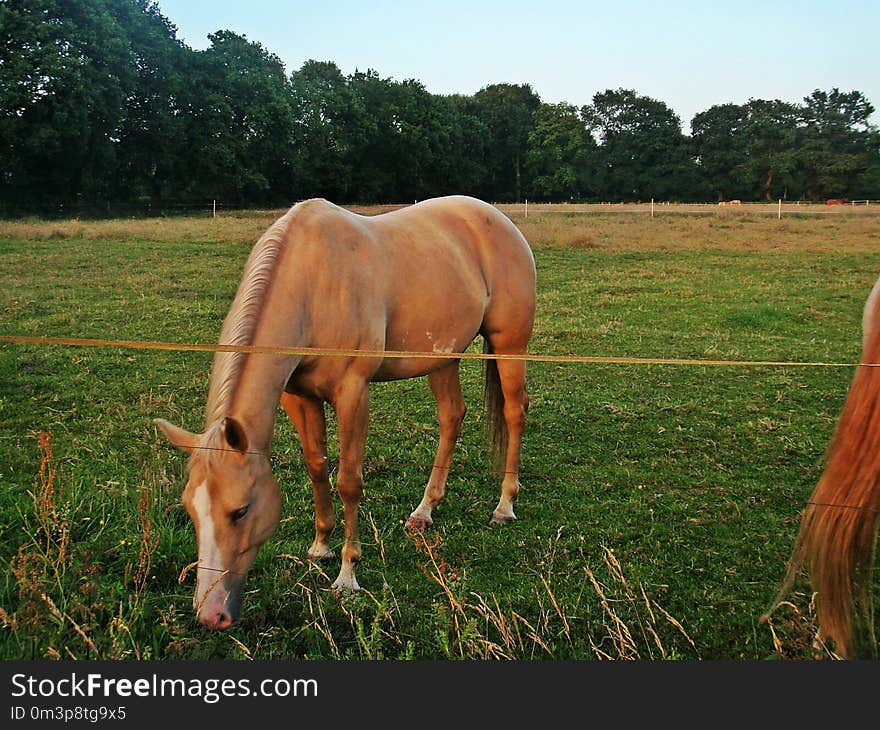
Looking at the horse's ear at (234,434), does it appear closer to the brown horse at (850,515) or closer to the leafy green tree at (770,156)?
the brown horse at (850,515)

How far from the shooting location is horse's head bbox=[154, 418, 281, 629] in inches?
101

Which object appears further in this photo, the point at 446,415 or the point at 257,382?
the point at 446,415

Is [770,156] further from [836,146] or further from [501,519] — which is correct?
[501,519]

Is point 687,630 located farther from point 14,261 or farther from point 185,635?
point 14,261

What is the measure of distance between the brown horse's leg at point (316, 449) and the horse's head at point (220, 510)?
98 cm

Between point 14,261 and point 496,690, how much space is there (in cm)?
→ 1564

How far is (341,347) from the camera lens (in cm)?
346

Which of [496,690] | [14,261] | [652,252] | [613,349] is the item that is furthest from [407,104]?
[496,690]

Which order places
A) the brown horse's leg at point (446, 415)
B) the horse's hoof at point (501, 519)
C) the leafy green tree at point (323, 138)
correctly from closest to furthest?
the horse's hoof at point (501, 519) < the brown horse's leg at point (446, 415) < the leafy green tree at point (323, 138)

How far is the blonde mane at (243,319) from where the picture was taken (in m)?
2.82

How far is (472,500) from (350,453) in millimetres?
1407

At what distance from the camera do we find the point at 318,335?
3.37m

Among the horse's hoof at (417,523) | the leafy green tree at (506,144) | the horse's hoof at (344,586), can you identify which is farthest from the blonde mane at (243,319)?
the leafy green tree at (506,144)

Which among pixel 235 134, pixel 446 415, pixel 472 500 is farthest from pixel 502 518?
pixel 235 134
